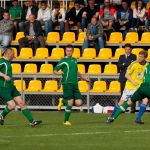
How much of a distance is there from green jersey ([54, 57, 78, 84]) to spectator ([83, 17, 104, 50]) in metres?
7.36

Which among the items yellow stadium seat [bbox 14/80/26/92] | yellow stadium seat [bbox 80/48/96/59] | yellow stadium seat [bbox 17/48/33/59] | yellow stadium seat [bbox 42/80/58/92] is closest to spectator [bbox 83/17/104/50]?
yellow stadium seat [bbox 80/48/96/59]

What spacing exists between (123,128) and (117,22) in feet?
34.5

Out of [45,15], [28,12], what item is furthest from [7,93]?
[28,12]

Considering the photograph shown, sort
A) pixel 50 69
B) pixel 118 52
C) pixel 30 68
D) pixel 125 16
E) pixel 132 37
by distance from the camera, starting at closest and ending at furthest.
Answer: pixel 50 69 < pixel 118 52 < pixel 30 68 < pixel 132 37 < pixel 125 16

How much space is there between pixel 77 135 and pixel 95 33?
1098 cm

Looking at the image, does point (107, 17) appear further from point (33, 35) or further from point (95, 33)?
point (33, 35)

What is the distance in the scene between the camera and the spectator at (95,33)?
2769 cm

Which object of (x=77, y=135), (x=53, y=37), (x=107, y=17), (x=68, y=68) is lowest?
(x=77, y=135)

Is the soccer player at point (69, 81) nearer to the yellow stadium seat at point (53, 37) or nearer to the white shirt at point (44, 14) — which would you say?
the yellow stadium seat at point (53, 37)

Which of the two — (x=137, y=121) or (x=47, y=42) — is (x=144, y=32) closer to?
(x=47, y=42)

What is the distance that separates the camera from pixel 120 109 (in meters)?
20.0

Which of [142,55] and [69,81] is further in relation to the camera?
[69,81]

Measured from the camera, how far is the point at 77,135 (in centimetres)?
1720

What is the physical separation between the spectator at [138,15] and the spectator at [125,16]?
0.20m
